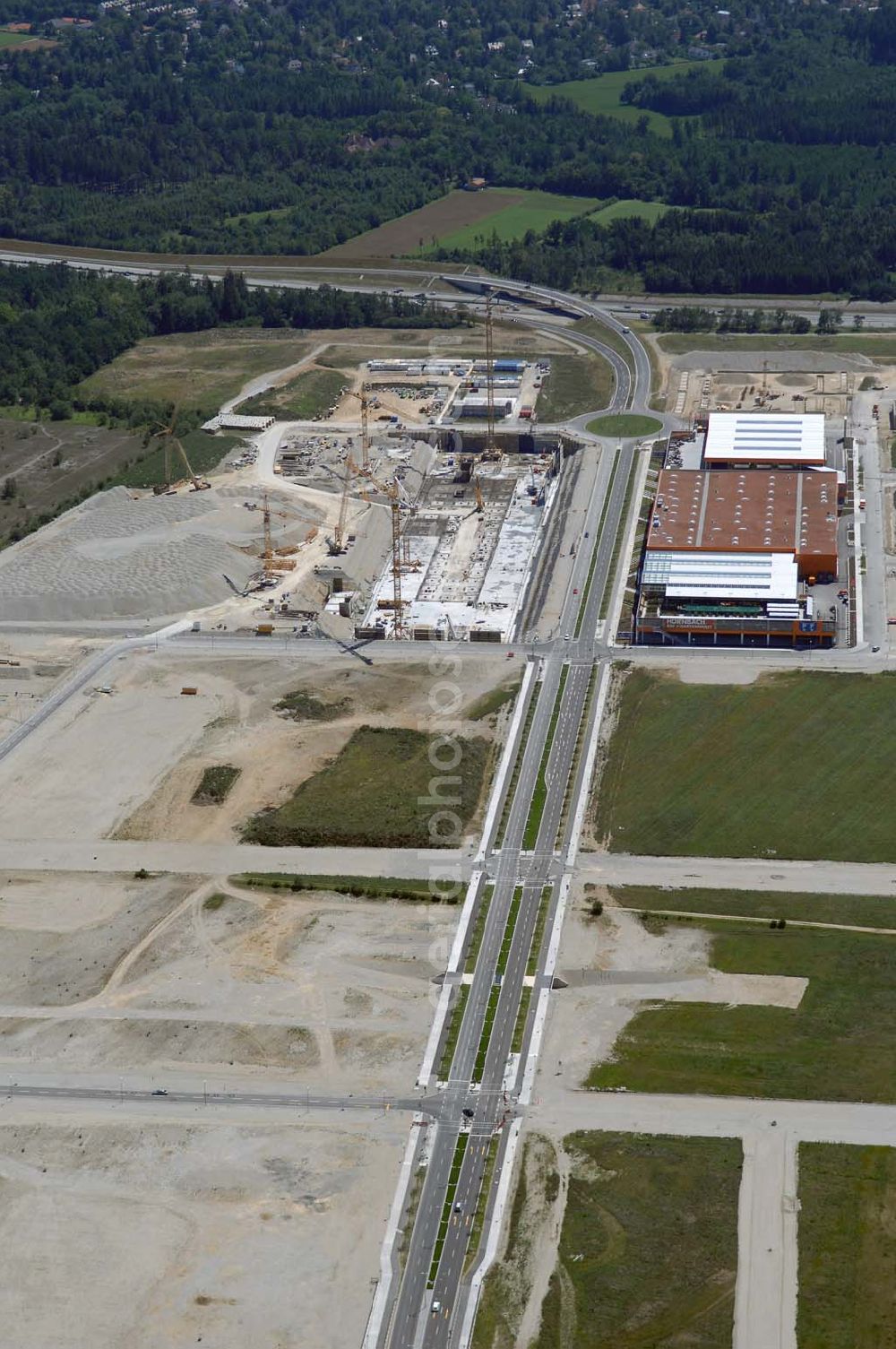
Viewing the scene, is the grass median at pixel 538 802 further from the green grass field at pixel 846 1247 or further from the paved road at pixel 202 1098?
the green grass field at pixel 846 1247

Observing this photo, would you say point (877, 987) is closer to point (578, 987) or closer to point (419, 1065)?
point (578, 987)

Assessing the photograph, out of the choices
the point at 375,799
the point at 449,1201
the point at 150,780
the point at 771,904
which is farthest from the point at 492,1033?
the point at 150,780

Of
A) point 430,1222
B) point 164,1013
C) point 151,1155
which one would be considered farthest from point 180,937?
point 430,1222

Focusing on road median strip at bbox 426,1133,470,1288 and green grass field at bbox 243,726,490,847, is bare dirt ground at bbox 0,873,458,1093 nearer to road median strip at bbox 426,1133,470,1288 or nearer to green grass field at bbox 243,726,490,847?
road median strip at bbox 426,1133,470,1288

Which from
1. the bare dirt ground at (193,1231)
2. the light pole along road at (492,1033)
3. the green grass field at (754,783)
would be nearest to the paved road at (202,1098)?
the bare dirt ground at (193,1231)

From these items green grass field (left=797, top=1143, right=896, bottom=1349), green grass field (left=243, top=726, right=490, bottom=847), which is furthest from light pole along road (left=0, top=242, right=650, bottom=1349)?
green grass field (left=797, top=1143, right=896, bottom=1349)
